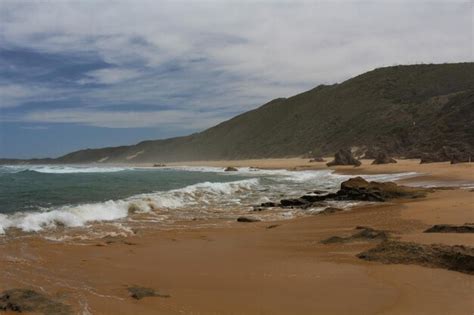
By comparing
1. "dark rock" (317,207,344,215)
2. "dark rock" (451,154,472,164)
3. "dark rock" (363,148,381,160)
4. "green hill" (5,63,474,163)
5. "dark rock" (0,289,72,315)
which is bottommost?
"dark rock" (317,207,344,215)

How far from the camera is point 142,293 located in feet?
19.9

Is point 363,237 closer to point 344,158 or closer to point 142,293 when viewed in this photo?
point 142,293

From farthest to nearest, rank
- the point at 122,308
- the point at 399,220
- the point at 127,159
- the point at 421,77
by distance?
the point at 127,159 < the point at 421,77 < the point at 399,220 < the point at 122,308

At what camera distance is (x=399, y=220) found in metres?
11.7

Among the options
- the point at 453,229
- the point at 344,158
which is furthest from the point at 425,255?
the point at 344,158

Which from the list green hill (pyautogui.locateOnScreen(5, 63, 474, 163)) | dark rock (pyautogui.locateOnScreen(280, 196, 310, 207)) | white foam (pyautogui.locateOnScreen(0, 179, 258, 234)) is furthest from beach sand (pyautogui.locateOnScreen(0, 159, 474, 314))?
green hill (pyautogui.locateOnScreen(5, 63, 474, 163))

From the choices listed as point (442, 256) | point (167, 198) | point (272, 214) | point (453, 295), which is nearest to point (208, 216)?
point (272, 214)

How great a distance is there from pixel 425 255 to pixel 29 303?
5630 mm

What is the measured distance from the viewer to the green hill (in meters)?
61.5

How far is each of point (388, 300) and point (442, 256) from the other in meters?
1.84

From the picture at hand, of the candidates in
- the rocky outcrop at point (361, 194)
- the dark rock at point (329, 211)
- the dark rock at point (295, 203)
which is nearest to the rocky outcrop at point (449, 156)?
the rocky outcrop at point (361, 194)

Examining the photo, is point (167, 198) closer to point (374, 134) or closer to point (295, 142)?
point (374, 134)

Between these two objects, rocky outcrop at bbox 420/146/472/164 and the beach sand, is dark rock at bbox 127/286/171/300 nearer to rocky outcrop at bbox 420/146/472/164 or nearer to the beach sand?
the beach sand

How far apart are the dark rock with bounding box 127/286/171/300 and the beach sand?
107mm
